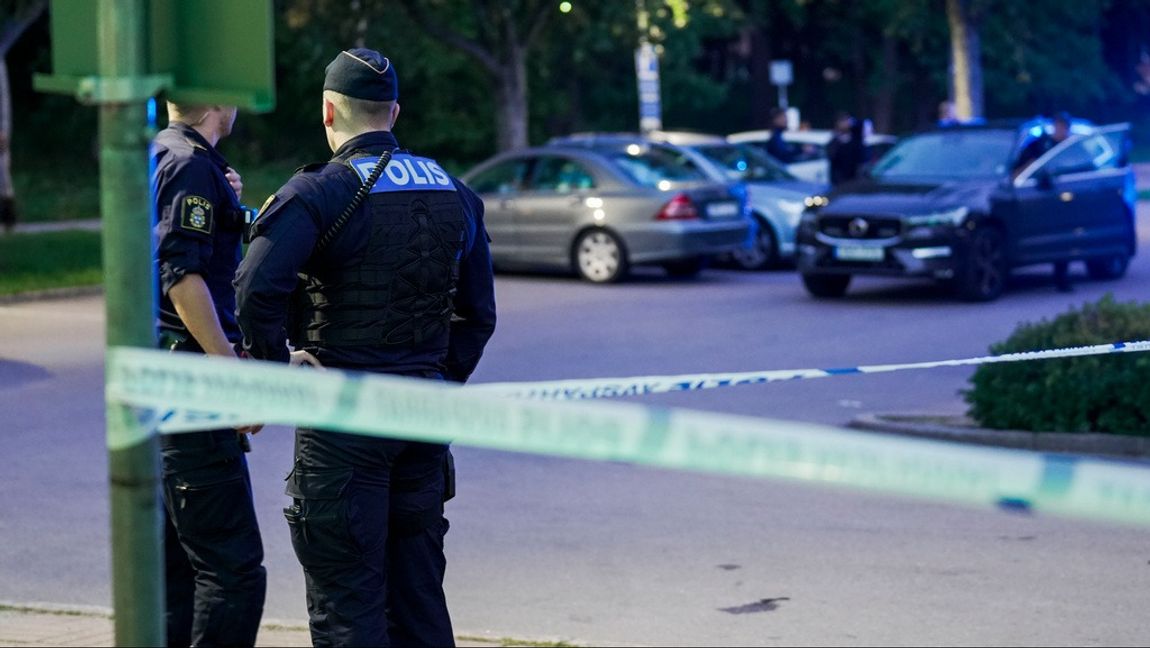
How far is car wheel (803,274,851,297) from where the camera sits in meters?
17.3

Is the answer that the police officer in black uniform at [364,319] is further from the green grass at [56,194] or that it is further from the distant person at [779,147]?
the green grass at [56,194]

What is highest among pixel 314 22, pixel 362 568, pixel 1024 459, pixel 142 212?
pixel 314 22

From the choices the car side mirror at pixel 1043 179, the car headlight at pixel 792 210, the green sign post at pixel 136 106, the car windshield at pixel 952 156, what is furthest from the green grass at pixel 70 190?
the green sign post at pixel 136 106

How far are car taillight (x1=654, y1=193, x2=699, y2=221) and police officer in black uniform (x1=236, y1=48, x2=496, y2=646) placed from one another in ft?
46.1

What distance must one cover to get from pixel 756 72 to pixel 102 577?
162 ft

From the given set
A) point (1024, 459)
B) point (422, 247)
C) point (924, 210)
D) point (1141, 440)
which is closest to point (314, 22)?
point (924, 210)

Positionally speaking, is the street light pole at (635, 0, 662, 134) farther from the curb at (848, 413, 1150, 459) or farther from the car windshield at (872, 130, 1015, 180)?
the curb at (848, 413, 1150, 459)

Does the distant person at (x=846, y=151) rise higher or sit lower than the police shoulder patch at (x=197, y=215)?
higher

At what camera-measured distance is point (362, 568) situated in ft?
14.1

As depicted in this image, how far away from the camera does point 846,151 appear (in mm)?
22703

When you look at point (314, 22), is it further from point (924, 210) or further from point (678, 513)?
point (678, 513)

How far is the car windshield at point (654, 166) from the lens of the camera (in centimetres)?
1912

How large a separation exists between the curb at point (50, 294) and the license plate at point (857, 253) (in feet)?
24.9

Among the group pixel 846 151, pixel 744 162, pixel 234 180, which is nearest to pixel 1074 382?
pixel 234 180
